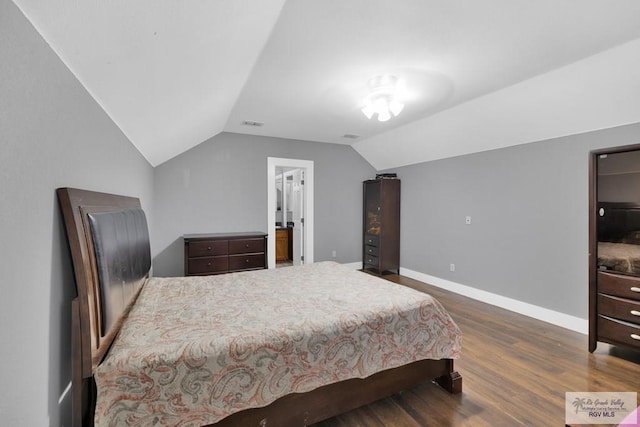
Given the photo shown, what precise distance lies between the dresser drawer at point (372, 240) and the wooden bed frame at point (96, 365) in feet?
10.9

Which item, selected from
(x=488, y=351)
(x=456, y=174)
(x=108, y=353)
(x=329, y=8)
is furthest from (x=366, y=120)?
(x=108, y=353)

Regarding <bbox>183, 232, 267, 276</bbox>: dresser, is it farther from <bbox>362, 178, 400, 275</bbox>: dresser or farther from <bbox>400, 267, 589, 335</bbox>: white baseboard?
<bbox>400, 267, 589, 335</bbox>: white baseboard

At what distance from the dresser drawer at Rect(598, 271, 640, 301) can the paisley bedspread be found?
1600mm

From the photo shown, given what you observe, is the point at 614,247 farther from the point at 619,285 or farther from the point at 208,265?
the point at 208,265

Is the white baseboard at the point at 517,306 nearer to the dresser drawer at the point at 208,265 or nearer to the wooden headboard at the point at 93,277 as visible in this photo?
the dresser drawer at the point at 208,265

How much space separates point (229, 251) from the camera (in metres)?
4.00

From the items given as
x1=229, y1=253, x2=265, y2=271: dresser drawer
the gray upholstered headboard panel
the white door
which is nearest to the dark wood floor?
the gray upholstered headboard panel

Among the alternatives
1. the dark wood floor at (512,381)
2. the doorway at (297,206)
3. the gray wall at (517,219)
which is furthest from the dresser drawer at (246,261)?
the gray wall at (517,219)

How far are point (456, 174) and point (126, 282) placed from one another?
4.39 m

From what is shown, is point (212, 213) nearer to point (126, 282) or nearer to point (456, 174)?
point (126, 282)

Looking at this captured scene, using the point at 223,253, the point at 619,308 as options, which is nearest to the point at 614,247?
the point at 619,308

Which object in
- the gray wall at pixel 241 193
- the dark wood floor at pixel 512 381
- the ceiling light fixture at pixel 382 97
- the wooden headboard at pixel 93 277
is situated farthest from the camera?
the gray wall at pixel 241 193

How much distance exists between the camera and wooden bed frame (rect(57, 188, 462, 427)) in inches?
46.7

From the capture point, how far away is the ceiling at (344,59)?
4.10 feet
